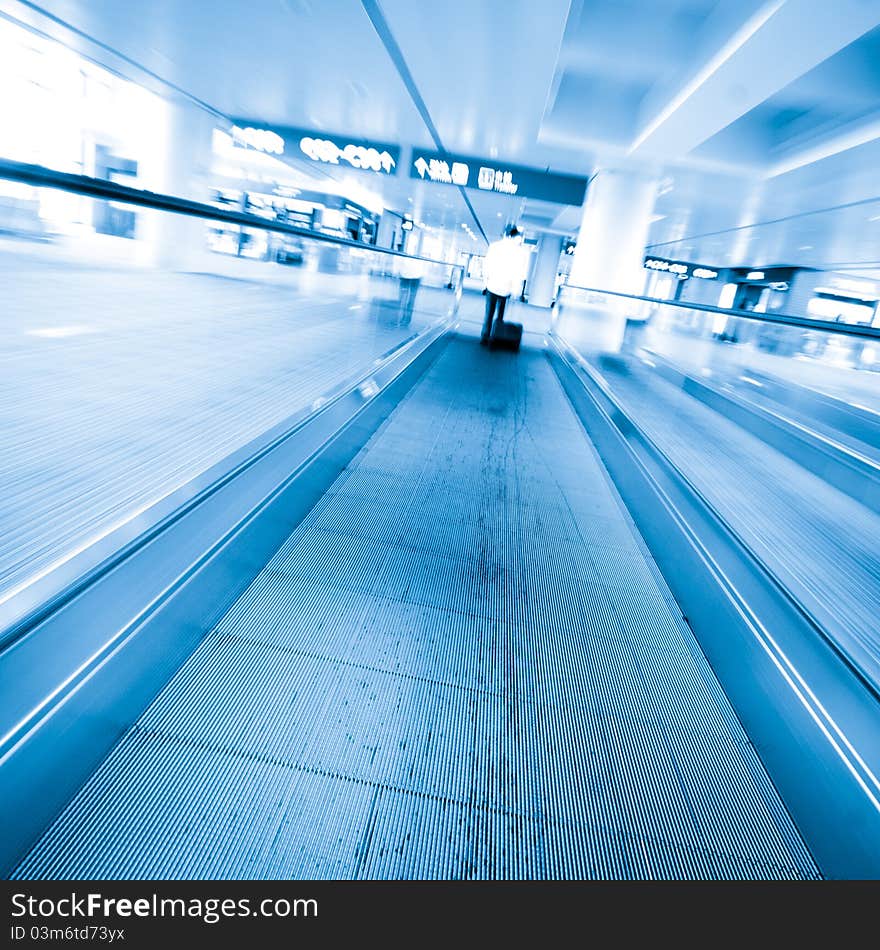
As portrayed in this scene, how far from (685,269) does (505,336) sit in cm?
2742

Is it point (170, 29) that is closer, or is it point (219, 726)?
point (219, 726)

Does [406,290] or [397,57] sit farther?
[406,290]

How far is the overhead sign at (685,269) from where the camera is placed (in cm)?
3300

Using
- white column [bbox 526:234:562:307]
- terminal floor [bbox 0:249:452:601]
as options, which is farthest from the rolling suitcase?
white column [bbox 526:234:562:307]

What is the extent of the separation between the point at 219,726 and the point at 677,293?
4300 cm

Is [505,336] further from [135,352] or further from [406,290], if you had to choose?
[135,352]

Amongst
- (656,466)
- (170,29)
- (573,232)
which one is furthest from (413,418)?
(573,232)

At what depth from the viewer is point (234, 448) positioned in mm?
2982

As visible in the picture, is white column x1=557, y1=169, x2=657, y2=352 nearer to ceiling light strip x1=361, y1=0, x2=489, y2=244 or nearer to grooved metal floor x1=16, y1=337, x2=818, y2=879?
ceiling light strip x1=361, y1=0, x2=489, y2=244

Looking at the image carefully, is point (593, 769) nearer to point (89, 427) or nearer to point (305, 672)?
point (305, 672)

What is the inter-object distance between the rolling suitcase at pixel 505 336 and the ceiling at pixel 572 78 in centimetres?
355

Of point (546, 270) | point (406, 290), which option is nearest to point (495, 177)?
point (406, 290)

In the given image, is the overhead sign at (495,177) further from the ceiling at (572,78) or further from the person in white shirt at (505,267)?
the person in white shirt at (505,267)

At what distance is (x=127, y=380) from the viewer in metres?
3.28
